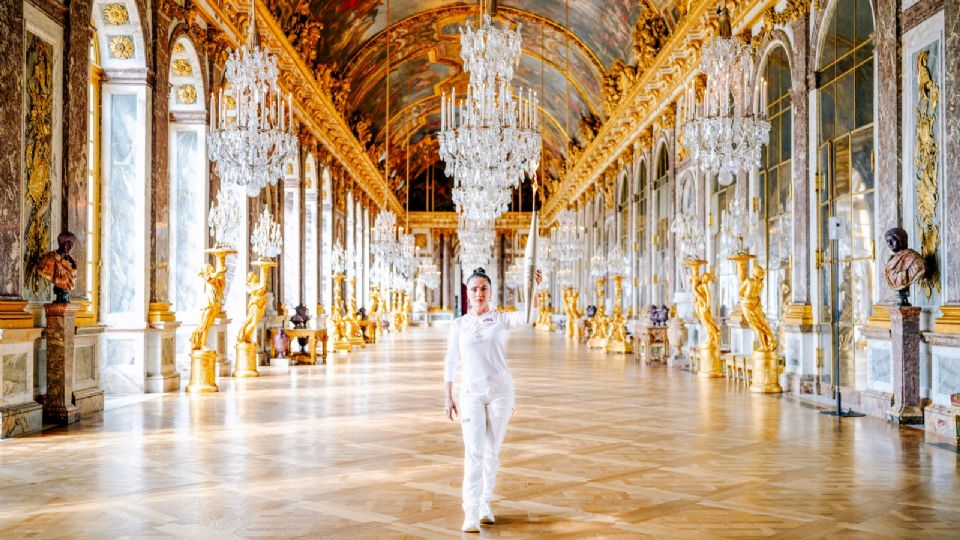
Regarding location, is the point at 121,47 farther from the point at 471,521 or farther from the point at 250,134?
the point at 471,521

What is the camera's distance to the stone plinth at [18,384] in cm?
718

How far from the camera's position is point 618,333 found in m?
21.2

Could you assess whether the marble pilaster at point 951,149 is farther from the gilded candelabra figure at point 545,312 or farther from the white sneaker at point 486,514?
the gilded candelabra figure at point 545,312

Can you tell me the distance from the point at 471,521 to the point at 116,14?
8903 millimetres

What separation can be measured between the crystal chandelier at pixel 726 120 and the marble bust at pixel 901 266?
184 cm

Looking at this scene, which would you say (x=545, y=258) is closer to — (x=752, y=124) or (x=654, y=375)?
(x=654, y=375)

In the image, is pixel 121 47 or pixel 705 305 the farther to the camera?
pixel 705 305

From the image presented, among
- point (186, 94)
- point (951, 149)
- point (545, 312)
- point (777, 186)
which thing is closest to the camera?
point (951, 149)

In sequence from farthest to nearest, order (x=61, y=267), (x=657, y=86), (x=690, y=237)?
(x=657, y=86), (x=690, y=237), (x=61, y=267)

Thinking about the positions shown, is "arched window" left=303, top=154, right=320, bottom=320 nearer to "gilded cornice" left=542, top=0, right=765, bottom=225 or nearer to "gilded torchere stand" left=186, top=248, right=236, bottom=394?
"gilded cornice" left=542, top=0, right=765, bottom=225

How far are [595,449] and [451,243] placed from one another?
42.8 m

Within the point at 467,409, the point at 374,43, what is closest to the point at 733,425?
the point at 467,409

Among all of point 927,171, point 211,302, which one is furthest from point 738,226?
point 211,302

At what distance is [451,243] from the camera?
4941 cm
